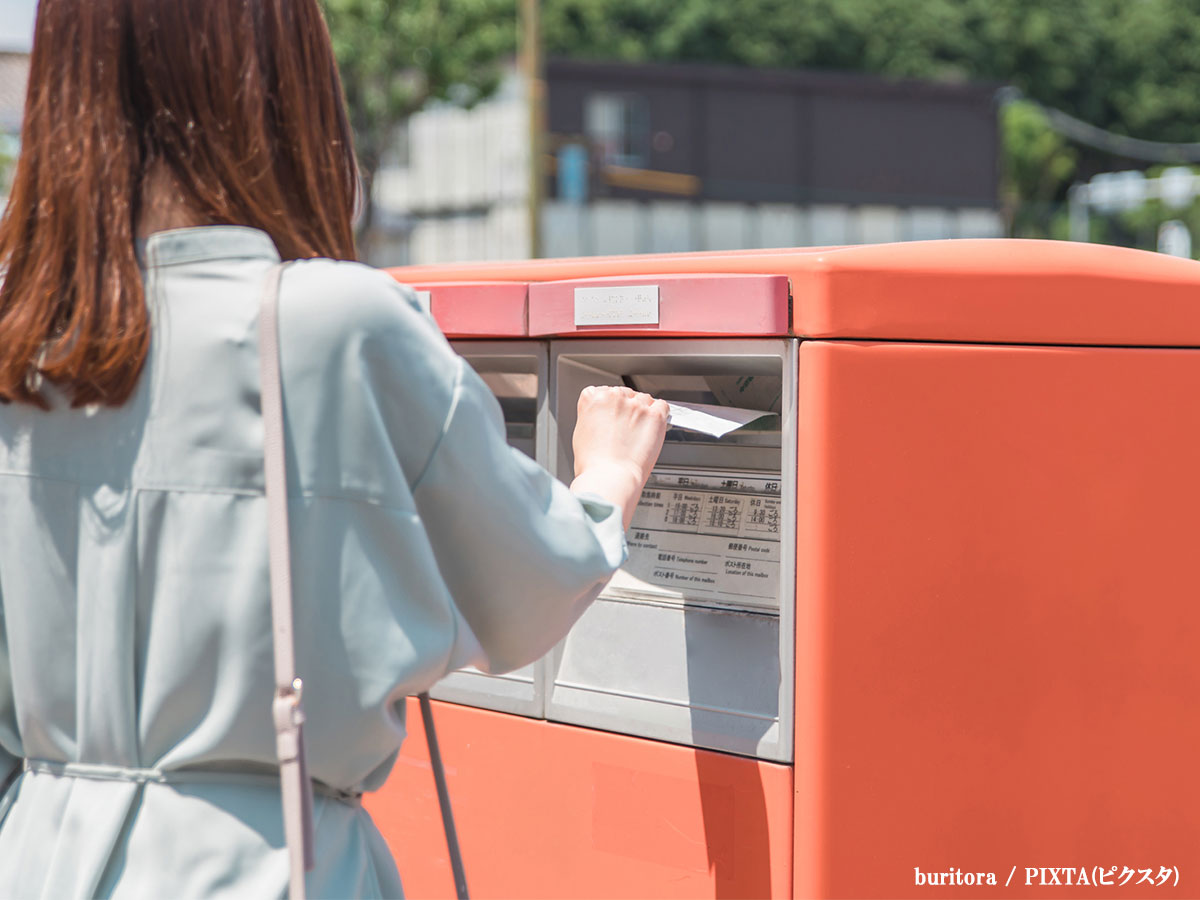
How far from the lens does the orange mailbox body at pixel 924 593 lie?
1.72m

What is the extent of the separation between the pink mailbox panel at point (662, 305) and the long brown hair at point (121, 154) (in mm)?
724

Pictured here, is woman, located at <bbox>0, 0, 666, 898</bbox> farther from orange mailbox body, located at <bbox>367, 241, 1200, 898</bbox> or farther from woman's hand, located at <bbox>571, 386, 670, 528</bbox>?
orange mailbox body, located at <bbox>367, 241, 1200, 898</bbox>

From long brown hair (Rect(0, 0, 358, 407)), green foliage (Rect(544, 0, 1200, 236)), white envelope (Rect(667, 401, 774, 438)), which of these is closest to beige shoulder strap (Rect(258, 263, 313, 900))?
long brown hair (Rect(0, 0, 358, 407))

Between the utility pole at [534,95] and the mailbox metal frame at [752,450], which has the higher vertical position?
the utility pole at [534,95]

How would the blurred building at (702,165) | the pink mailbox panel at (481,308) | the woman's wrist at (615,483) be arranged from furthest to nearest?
the blurred building at (702,165), the pink mailbox panel at (481,308), the woman's wrist at (615,483)

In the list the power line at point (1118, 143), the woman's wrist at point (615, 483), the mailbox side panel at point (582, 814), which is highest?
the power line at point (1118, 143)

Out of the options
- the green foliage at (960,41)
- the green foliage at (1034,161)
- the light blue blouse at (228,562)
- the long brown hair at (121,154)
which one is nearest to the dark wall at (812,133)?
the green foliage at (960,41)

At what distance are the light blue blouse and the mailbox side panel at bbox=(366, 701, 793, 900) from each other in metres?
0.82

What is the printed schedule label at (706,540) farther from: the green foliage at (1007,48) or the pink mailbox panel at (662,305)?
the green foliage at (1007,48)

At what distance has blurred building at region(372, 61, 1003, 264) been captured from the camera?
2317 cm

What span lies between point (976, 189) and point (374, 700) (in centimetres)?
2960

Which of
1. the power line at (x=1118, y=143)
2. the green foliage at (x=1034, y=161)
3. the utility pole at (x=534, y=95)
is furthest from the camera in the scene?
the power line at (x=1118, y=143)

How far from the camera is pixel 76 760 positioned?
3.63ft

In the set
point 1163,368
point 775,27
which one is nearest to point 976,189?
point 775,27
